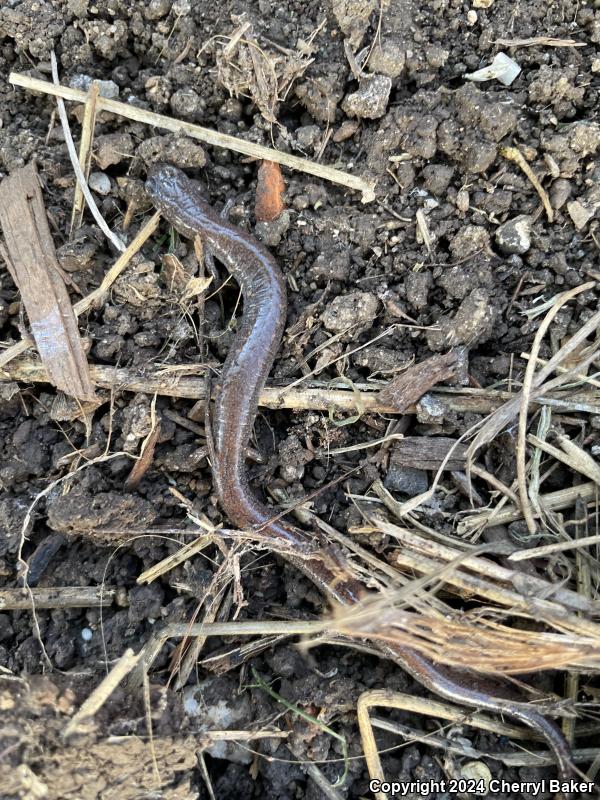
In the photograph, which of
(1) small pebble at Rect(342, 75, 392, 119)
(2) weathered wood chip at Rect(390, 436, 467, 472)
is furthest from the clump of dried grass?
(2) weathered wood chip at Rect(390, 436, 467, 472)

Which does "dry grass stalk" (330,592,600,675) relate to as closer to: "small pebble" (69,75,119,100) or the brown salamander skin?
the brown salamander skin

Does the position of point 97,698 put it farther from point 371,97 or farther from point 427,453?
point 371,97

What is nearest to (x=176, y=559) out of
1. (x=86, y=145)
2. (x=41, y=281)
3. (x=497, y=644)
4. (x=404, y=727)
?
(x=404, y=727)

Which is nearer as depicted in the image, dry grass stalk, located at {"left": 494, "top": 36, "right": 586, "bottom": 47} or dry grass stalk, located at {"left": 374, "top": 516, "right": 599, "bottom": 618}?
dry grass stalk, located at {"left": 374, "top": 516, "right": 599, "bottom": 618}

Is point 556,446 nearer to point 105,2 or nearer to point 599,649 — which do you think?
point 599,649

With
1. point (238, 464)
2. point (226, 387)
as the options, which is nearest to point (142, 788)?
point (238, 464)

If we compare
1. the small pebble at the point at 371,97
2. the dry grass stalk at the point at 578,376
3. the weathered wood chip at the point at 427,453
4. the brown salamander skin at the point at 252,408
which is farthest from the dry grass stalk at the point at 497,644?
the small pebble at the point at 371,97

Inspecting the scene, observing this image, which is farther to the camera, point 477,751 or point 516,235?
point 516,235
